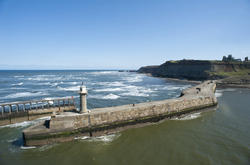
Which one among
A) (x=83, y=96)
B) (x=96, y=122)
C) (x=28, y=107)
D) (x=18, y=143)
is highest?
(x=83, y=96)

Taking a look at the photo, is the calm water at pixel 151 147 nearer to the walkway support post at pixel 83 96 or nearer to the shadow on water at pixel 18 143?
the shadow on water at pixel 18 143

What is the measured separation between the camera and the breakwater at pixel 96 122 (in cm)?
1387

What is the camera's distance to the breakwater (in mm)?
13867

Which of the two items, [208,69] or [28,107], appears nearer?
[28,107]

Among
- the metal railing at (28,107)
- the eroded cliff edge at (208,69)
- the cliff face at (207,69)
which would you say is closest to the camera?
the metal railing at (28,107)

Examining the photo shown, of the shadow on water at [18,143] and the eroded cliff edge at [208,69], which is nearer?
the shadow on water at [18,143]

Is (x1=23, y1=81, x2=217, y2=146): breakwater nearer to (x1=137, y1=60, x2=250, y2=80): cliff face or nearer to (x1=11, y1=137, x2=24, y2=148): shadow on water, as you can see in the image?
(x1=11, y1=137, x2=24, y2=148): shadow on water

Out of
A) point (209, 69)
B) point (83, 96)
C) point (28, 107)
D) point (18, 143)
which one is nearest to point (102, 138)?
point (83, 96)

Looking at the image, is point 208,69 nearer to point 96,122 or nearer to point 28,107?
point 96,122

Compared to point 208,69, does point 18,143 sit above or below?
below

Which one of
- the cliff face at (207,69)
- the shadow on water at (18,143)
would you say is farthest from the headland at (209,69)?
the shadow on water at (18,143)

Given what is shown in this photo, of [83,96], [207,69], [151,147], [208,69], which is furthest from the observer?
[207,69]

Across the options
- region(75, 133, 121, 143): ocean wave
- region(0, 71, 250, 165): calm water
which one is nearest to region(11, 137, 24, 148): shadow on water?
region(0, 71, 250, 165): calm water

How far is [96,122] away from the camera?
52.4ft
